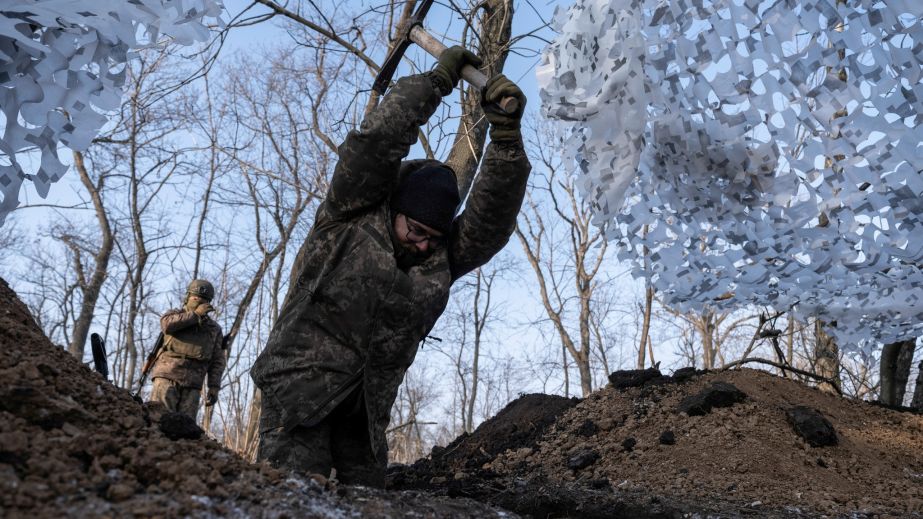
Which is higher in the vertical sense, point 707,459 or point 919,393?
point 919,393

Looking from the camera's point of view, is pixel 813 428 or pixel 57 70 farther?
pixel 813 428

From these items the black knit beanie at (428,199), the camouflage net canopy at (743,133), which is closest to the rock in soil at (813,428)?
the camouflage net canopy at (743,133)

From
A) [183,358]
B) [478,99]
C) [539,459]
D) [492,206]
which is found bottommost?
[539,459]

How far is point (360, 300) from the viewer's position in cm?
271

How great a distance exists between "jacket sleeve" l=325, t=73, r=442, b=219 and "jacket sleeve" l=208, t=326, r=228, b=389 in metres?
4.86

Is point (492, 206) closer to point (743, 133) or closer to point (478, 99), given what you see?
point (743, 133)

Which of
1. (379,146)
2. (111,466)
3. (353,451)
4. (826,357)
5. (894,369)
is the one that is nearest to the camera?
→ (111,466)

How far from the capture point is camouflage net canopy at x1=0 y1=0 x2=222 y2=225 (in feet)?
6.22

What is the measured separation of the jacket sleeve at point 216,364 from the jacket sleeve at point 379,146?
15.9 feet

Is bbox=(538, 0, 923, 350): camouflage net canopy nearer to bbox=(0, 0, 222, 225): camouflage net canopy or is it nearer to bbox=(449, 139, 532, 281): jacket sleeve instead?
bbox=(449, 139, 532, 281): jacket sleeve

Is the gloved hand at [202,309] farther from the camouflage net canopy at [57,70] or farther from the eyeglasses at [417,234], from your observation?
the camouflage net canopy at [57,70]

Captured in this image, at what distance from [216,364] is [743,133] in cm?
586

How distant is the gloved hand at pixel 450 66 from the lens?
9.32 feet

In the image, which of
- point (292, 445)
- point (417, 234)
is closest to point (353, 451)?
point (292, 445)
